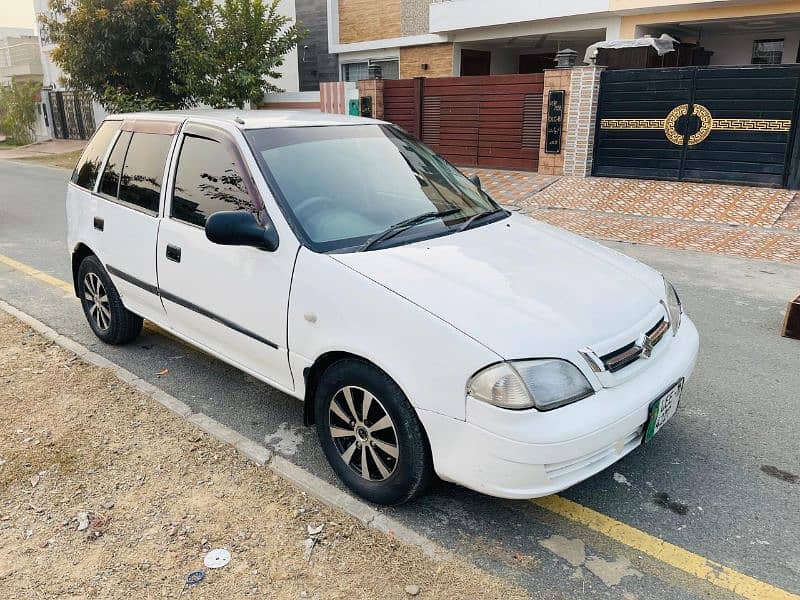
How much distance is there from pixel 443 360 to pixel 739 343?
362cm

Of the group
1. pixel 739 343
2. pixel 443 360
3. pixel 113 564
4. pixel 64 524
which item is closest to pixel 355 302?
pixel 443 360

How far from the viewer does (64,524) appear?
301 centimetres

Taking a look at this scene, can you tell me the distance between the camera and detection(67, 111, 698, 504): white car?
2604 mm

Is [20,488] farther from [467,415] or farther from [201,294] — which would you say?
[467,415]

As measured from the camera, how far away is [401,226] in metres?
3.46

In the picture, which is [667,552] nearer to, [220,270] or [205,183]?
[220,270]

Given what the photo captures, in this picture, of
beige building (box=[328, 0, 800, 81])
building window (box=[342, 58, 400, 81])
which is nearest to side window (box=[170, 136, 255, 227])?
beige building (box=[328, 0, 800, 81])

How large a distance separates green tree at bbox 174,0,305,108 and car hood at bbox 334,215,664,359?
16191 mm

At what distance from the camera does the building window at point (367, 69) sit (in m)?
21.2

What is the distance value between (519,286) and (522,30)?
16.3 m

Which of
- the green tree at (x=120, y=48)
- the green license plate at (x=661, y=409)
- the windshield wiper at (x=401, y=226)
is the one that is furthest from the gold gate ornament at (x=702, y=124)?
the green tree at (x=120, y=48)

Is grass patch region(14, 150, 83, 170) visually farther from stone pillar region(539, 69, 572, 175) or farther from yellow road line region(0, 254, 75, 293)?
stone pillar region(539, 69, 572, 175)

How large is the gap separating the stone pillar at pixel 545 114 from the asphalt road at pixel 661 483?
8.27 metres

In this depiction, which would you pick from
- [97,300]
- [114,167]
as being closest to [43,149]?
[97,300]
